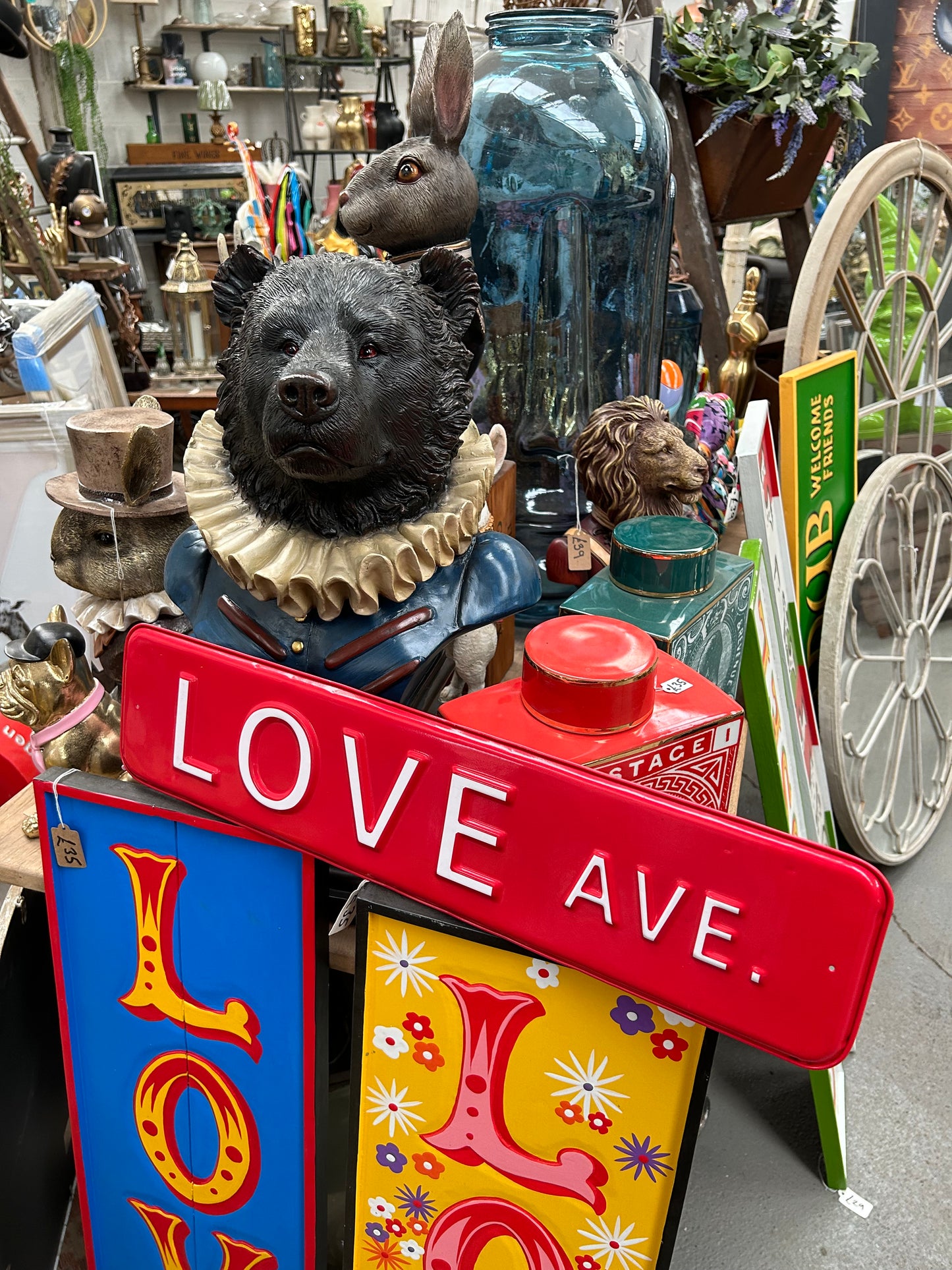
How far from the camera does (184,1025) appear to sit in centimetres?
83

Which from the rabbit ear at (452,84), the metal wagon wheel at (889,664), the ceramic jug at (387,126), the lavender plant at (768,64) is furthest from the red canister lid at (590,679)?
the ceramic jug at (387,126)

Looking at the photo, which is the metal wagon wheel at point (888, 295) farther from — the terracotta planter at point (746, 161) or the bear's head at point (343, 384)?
the bear's head at point (343, 384)

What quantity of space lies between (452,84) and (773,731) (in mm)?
737

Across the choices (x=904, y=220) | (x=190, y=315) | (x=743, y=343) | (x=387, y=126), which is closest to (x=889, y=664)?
(x=743, y=343)

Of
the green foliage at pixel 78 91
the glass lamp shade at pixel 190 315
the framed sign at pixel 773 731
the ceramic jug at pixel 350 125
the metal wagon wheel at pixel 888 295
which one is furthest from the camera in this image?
the ceramic jug at pixel 350 125

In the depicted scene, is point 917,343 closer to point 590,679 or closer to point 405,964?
point 590,679

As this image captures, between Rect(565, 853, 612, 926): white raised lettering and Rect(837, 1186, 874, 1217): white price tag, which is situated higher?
Rect(565, 853, 612, 926): white raised lettering

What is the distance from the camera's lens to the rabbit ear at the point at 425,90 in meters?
0.95

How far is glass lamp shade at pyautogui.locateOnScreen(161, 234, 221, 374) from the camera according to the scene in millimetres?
2062

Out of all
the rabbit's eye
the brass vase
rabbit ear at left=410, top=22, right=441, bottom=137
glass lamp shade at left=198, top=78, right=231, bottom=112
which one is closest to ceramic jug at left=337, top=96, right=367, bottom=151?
the brass vase

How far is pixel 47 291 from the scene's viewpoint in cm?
246

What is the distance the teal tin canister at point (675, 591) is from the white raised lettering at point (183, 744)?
0.37 meters

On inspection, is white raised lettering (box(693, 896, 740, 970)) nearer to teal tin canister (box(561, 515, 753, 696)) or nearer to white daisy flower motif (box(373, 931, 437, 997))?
white daisy flower motif (box(373, 931, 437, 997))

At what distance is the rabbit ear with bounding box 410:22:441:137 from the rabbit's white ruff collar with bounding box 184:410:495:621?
0.43 meters
